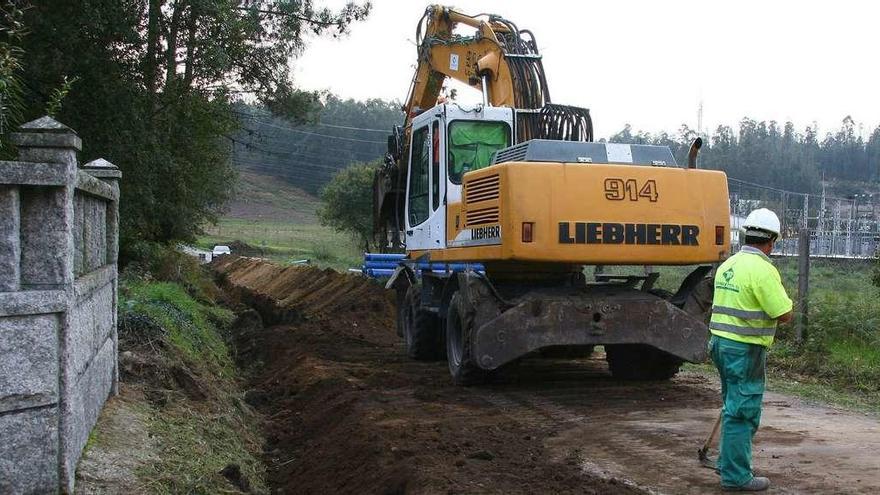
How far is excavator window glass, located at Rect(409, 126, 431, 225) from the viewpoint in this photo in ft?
42.0

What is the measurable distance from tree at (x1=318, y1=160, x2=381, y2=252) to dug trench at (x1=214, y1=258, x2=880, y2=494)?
3419 centimetres

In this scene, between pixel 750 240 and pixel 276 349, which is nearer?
pixel 750 240

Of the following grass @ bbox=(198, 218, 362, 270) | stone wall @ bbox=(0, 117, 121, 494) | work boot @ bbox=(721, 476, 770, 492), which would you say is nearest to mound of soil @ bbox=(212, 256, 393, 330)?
grass @ bbox=(198, 218, 362, 270)

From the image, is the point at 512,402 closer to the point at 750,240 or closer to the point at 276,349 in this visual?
the point at 750,240

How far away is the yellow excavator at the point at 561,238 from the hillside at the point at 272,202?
7496 cm

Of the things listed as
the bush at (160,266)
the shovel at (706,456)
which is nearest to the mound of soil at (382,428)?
the shovel at (706,456)

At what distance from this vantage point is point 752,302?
6.25m

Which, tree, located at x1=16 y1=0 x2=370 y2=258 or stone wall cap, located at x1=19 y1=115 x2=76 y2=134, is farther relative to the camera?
tree, located at x1=16 y1=0 x2=370 y2=258

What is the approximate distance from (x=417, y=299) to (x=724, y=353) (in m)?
7.57

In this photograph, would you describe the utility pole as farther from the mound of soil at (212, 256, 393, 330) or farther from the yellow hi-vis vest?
the mound of soil at (212, 256, 393, 330)

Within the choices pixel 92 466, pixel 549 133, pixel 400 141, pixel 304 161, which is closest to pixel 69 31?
pixel 400 141

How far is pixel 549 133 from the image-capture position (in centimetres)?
1193

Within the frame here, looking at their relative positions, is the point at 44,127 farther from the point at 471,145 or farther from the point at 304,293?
the point at 304,293

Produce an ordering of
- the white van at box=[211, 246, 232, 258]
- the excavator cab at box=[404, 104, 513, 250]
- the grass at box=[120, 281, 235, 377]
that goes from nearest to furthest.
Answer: the grass at box=[120, 281, 235, 377], the excavator cab at box=[404, 104, 513, 250], the white van at box=[211, 246, 232, 258]
